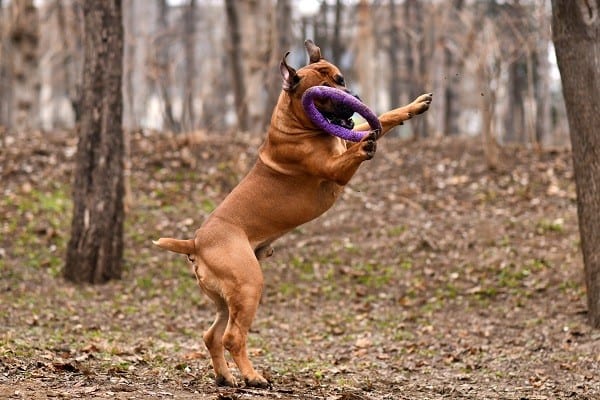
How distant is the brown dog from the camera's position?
6137 millimetres

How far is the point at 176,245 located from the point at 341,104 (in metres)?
1.51

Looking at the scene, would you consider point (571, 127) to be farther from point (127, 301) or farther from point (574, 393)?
point (127, 301)

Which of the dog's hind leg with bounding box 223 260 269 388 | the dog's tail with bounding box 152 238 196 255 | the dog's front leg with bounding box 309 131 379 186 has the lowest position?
the dog's hind leg with bounding box 223 260 269 388

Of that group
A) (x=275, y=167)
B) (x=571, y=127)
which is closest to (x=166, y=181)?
(x=571, y=127)

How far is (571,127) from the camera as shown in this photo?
8.94 m

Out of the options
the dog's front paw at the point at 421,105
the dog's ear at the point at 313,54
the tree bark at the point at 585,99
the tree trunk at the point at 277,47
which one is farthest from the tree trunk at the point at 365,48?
the dog's front paw at the point at 421,105

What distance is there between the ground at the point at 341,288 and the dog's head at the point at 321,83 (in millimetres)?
1911

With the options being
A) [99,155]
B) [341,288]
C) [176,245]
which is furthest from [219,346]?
[99,155]

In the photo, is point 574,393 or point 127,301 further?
point 127,301

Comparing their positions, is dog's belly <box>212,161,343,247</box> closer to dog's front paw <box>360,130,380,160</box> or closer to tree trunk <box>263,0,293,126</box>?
dog's front paw <box>360,130,380,160</box>

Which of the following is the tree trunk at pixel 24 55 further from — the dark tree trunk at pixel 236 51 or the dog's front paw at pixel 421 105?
the dog's front paw at pixel 421 105

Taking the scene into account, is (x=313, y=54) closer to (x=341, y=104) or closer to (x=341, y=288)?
(x=341, y=104)

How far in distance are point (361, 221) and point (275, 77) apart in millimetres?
5010

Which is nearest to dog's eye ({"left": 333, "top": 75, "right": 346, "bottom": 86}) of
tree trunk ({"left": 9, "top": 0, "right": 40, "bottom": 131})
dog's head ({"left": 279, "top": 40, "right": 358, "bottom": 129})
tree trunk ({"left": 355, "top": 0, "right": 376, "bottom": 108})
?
dog's head ({"left": 279, "top": 40, "right": 358, "bottom": 129})
